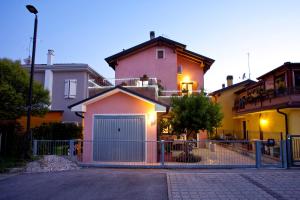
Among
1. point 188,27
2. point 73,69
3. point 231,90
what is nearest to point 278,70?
point 188,27

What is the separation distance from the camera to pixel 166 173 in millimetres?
9555

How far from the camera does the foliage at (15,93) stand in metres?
12.3

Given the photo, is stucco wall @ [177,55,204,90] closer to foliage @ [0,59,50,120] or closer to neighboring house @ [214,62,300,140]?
neighboring house @ [214,62,300,140]

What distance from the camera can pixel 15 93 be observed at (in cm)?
1252

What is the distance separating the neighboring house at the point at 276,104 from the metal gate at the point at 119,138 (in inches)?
297

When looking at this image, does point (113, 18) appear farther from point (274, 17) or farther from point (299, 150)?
point (299, 150)

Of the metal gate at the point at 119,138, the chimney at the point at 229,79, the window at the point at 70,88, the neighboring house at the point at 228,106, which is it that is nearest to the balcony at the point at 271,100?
the neighboring house at the point at 228,106

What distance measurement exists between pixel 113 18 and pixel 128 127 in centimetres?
953

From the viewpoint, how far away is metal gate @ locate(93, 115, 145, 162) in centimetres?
1201

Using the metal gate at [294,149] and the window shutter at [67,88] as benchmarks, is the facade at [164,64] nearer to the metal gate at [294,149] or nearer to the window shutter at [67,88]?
the window shutter at [67,88]

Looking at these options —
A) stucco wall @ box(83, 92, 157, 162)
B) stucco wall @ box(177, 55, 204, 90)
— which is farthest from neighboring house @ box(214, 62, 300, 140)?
stucco wall @ box(83, 92, 157, 162)

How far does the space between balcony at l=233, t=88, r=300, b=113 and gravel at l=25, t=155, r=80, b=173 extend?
44.1 ft

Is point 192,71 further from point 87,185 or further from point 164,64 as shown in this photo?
point 87,185

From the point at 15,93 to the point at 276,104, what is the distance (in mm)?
16754
